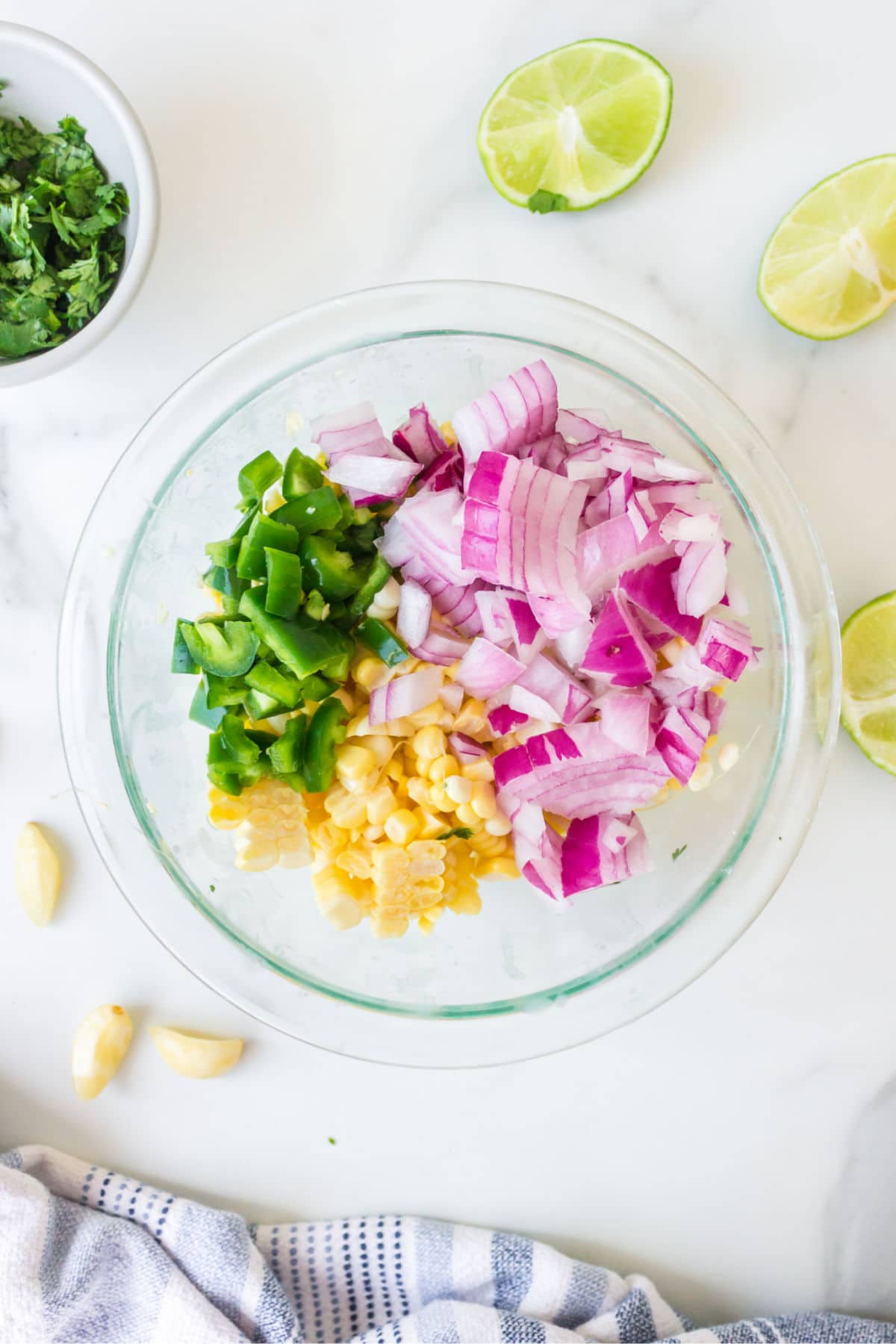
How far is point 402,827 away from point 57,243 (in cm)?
86

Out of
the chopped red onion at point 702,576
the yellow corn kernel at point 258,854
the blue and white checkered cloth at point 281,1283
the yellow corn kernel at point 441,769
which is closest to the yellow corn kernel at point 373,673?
the yellow corn kernel at point 441,769

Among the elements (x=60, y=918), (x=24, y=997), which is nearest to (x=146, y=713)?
(x=60, y=918)

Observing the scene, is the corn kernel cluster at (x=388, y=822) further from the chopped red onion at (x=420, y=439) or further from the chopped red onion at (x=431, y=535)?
the chopped red onion at (x=420, y=439)

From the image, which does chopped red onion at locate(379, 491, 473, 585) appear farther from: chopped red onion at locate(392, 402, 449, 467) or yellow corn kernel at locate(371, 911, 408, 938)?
yellow corn kernel at locate(371, 911, 408, 938)

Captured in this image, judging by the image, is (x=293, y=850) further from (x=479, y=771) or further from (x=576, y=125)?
(x=576, y=125)

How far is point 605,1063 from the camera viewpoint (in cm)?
143

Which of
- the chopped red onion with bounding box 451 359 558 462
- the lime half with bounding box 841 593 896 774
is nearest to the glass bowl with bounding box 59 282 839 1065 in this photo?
the lime half with bounding box 841 593 896 774

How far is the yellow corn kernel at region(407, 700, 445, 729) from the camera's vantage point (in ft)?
3.60

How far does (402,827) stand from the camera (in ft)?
3.57

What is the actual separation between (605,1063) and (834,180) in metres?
1.23

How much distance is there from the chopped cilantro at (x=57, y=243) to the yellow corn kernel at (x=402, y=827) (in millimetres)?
742

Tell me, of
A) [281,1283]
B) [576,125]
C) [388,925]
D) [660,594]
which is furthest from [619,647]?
[281,1283]

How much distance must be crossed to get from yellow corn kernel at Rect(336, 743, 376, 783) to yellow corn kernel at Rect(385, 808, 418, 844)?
6 centimetres

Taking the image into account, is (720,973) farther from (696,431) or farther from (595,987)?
(696,431)
